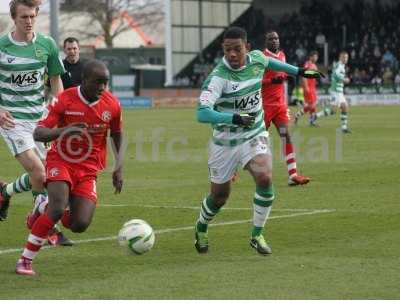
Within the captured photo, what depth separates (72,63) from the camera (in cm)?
1447

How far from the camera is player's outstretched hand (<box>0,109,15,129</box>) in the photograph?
35.6ft

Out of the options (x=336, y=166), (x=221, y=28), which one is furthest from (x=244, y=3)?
(x=336, y=166)

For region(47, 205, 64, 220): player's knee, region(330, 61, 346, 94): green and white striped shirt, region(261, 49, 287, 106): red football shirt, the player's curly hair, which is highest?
the player's curly hair

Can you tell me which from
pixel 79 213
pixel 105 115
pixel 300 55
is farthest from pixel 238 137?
pixel 300 55

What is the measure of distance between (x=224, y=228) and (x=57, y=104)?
3260mm

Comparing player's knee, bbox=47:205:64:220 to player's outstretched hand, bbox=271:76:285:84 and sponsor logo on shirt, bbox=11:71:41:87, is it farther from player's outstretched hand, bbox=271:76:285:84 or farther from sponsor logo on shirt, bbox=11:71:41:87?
player's outstretched hand, bbox=271:76:285:84

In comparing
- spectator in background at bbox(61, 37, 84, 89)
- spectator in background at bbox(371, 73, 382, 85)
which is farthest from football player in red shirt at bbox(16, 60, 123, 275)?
spectator in background at bbox(371, 73, 382, 85)

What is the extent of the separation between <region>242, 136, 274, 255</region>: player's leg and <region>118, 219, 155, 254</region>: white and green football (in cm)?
107

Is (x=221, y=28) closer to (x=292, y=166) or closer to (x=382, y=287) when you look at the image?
(x=292, y=166)

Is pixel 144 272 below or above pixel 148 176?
above

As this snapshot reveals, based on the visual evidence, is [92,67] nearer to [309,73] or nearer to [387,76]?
[309,73]

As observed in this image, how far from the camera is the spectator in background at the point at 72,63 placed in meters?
14.3

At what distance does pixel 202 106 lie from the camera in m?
10.1

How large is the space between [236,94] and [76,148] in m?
1.67
